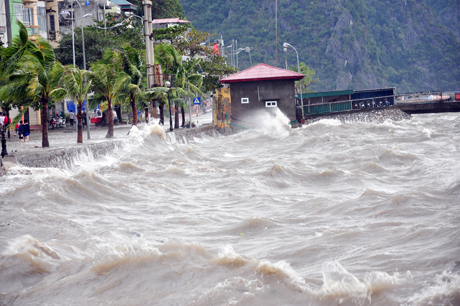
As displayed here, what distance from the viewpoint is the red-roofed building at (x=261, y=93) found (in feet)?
137

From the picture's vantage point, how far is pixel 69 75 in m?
20.9

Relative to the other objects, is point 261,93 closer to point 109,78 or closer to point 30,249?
point 109,78

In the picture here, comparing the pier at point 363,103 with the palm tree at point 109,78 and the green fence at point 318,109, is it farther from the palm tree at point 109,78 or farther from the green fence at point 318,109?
the palm tree at point 109,78

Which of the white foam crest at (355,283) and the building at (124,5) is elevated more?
the building at (124,5)

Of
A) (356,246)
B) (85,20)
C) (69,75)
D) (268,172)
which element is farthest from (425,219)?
(85,20)

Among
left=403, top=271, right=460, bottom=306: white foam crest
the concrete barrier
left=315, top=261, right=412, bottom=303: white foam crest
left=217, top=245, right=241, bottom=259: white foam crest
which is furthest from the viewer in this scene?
the concrete barrier

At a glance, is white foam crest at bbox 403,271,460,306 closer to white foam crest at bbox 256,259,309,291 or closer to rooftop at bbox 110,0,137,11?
white foam crest at bbox 256,259,309,291

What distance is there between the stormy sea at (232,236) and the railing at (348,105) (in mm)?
27215

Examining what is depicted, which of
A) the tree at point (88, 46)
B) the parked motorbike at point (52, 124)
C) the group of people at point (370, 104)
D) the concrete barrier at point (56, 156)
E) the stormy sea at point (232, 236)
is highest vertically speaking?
the tree at point (88, 46)

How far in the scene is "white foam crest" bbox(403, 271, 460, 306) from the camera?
574 centimetres

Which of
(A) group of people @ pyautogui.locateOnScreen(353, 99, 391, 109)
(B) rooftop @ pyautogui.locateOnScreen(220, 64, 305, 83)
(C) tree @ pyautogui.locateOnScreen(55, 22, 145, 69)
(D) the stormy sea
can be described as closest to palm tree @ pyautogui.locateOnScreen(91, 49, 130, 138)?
(D) the stormy sea

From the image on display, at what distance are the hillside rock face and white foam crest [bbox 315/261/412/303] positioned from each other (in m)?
117

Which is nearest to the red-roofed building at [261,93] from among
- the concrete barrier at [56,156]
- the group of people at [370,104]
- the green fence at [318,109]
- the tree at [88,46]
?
the green fence at [318,109]

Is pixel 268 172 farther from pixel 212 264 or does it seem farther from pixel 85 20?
pixel 85 20
